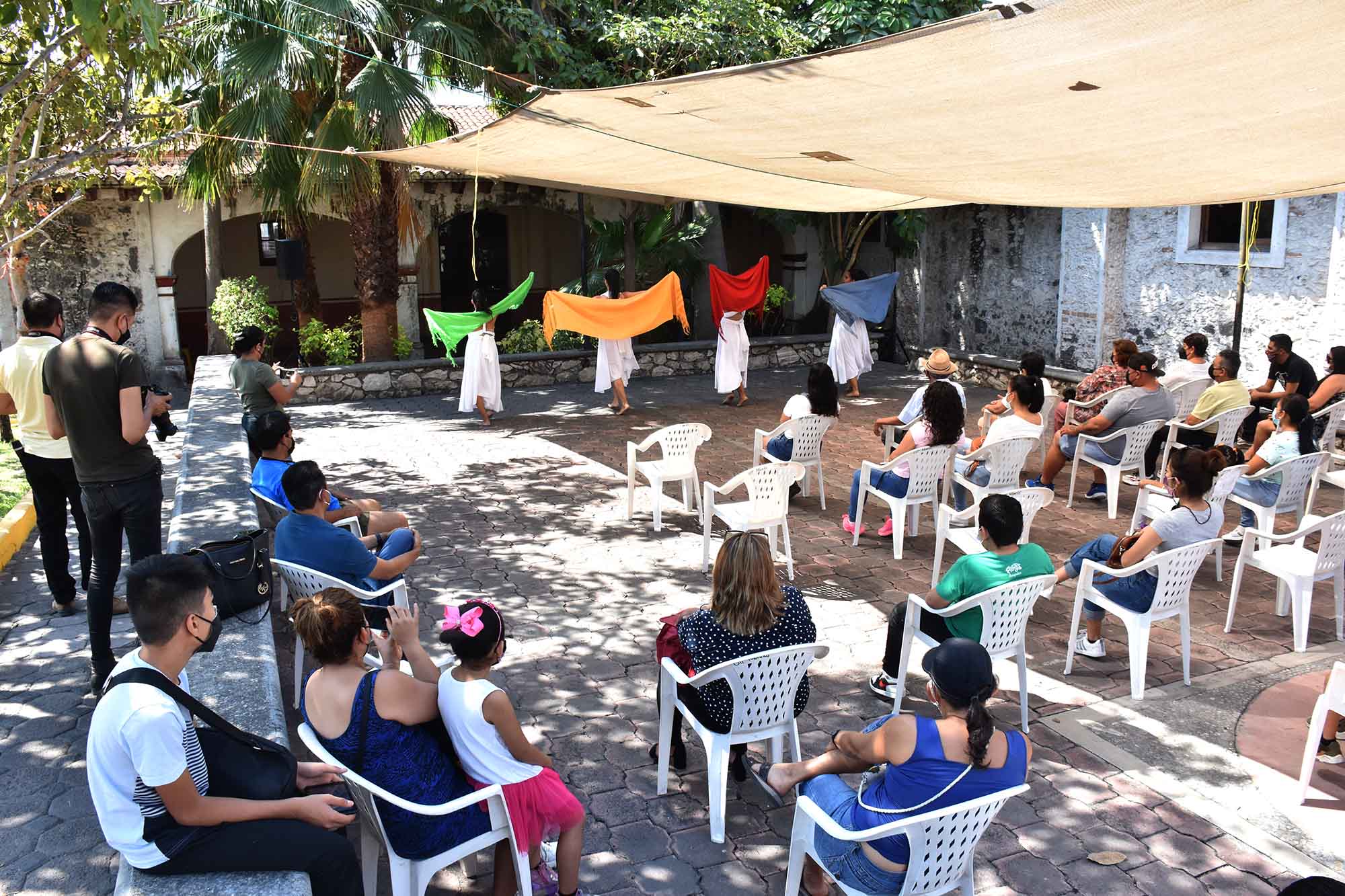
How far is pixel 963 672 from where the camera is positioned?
2.89 meters

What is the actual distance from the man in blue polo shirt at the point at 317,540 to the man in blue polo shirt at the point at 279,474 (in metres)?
0.57

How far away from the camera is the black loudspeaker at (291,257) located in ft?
45.3

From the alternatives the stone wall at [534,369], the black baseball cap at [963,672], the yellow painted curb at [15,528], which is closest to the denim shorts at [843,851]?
the black baseball cap at [963,672]

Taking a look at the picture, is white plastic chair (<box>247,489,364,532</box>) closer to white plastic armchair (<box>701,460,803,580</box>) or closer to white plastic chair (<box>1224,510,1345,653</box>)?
white plastic armchair (<box>701,460,803,580</box>)

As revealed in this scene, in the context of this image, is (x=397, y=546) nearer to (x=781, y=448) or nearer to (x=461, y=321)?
(x=781, y=448)

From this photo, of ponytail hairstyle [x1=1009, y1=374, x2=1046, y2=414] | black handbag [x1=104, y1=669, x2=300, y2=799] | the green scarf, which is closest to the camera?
black handbag [x1=104, y1=669, x2=300, y2=799]

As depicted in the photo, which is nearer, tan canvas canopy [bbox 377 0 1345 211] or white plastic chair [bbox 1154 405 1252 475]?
tan canvas canopy [bbox 377 0 1345 211]

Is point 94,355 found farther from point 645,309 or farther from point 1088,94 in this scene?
point 645,309

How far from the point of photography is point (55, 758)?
4.24 m

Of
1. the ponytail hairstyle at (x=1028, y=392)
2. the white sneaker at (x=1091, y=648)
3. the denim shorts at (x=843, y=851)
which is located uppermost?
the ponytail hairstyle at (x=1028, y=392)

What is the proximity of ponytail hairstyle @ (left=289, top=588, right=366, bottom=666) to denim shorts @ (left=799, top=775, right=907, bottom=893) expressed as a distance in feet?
4.86

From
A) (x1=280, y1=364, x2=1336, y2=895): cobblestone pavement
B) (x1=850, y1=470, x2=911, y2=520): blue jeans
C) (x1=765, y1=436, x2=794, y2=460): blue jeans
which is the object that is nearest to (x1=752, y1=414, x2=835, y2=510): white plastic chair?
(x1=765, y1=436, x2=794, y2=460): blue jeans

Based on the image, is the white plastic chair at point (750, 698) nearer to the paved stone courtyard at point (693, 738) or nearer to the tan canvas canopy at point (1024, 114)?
the paved stone courtyard at point (693, 738)

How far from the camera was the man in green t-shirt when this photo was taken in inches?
169
